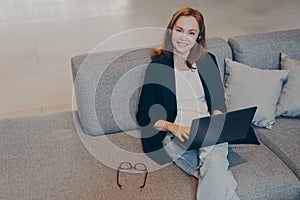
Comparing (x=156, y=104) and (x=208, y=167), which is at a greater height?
(x=156, y=104)

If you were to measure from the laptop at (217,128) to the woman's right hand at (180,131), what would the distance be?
2 centimetres

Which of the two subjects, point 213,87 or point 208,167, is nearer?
point 208,167

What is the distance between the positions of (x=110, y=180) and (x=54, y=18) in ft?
10.2

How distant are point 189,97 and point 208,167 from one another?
402mm

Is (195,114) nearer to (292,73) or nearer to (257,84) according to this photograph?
(257,84)

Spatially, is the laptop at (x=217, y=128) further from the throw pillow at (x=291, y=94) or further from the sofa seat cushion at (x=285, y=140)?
the throw pillow at (x=291, y=94)

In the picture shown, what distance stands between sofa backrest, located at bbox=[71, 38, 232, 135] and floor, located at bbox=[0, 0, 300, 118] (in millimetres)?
949

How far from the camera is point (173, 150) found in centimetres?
186

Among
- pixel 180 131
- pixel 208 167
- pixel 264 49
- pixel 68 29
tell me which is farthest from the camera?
pixel 68 29

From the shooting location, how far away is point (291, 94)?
7.32 ft

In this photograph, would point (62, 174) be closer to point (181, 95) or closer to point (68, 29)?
point (181, 95)

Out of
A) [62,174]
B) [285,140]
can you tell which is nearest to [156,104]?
[62,174]

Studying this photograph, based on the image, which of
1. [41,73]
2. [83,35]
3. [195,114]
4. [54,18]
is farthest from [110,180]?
[54,18]

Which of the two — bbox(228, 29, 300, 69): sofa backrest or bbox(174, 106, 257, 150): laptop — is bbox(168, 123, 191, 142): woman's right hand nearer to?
bbox(174, 106, 257, 150): laptop
